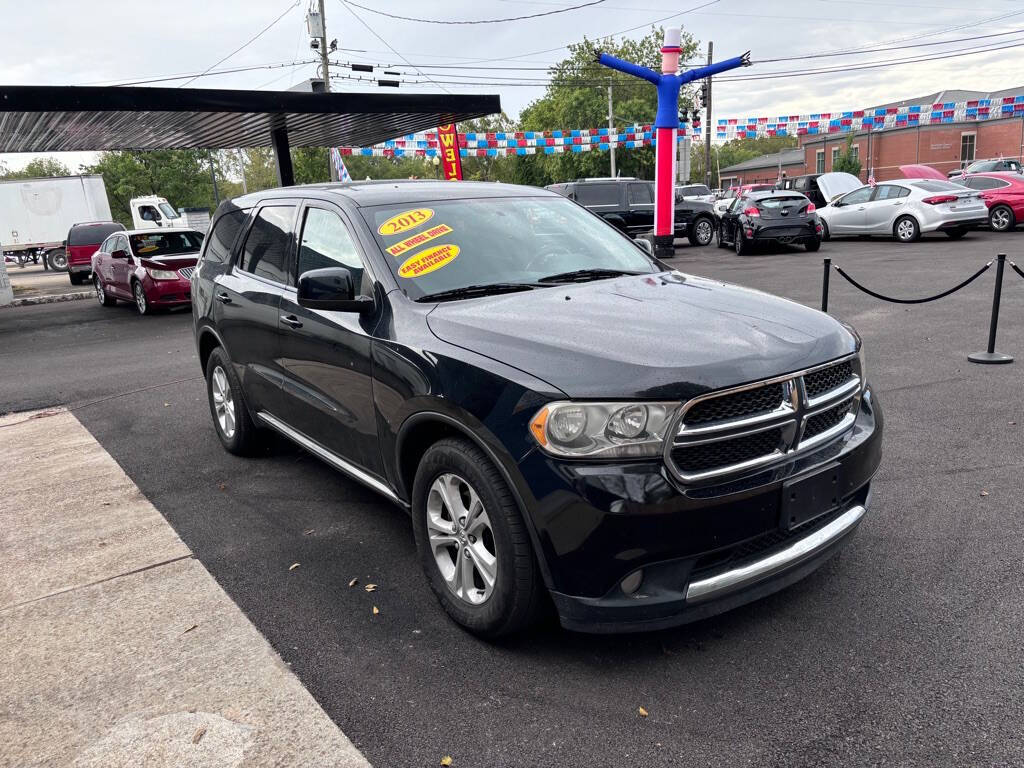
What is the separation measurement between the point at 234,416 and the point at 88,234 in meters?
21.5

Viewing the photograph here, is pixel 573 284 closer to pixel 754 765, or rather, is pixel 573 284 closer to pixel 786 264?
pixel 754 765

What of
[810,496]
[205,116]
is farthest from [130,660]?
[205,116]

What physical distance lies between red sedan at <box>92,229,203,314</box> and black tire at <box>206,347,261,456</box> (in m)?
9.16

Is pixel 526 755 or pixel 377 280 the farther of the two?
pixel 377 280

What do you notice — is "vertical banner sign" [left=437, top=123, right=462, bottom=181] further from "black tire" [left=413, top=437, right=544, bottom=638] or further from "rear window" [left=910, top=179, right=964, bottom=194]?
"black tire" [left=413, top=437, right=544, bottom=638]

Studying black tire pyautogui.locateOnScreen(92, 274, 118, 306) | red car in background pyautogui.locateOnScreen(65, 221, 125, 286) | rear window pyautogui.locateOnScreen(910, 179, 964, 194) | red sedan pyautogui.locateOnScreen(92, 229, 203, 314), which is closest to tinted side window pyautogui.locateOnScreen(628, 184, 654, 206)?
rear window pyautogui.locateOnScreen(910, 179, 964, 194)

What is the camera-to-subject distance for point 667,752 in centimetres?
241

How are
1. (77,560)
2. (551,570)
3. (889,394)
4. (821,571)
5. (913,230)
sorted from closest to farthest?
1. (551,570)
2. (821,571)
3. (77,560)
4. (889,394)
5. (913,230)

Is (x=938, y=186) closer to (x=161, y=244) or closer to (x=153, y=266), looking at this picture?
(x=161, y=244)

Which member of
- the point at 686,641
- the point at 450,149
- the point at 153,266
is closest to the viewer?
the point at 686,641

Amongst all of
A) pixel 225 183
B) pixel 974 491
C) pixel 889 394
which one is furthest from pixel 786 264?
pixel 225 183

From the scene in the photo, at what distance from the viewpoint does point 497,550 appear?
9.16 feet

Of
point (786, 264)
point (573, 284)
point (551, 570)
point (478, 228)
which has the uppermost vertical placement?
point (478, 228)

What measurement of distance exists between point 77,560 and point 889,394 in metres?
5.76
